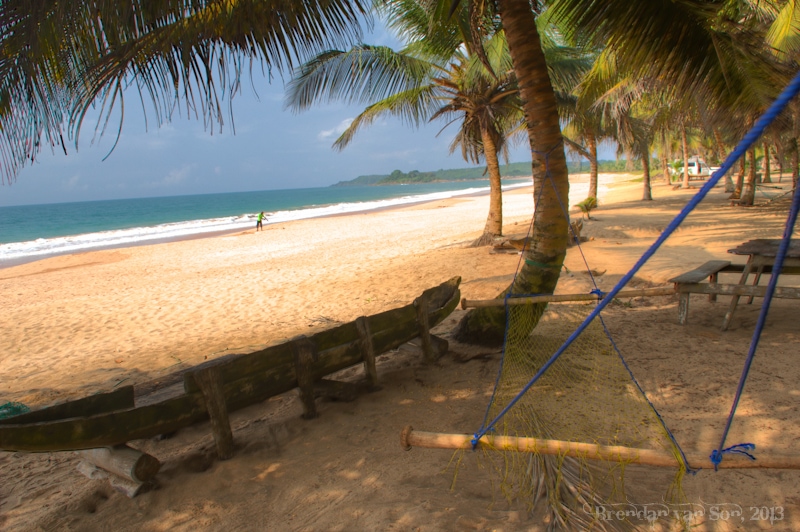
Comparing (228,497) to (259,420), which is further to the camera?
(259,420)

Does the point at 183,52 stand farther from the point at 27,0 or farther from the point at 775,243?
the point at 775,243

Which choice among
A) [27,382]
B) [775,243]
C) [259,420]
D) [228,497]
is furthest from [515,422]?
[27,382]

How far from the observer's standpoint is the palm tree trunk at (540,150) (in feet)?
12.5

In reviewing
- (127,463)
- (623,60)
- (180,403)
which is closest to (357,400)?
(180,403)

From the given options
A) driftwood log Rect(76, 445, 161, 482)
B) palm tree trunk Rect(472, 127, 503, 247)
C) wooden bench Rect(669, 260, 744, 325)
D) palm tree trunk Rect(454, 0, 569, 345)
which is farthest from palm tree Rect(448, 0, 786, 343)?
palm tree trunk Rect(472, 127, 503, 247)

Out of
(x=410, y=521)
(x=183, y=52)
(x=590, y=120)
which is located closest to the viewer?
(x=410, y=521)

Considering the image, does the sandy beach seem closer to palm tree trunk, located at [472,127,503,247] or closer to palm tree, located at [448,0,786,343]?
palm tree, located at [448,0,786,343]

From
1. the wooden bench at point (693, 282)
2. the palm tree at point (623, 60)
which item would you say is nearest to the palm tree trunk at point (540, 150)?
the palm tree at point (623, 60)

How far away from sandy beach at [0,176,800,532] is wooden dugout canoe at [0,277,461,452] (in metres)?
0.37

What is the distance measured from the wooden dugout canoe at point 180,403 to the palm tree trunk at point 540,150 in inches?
53.7

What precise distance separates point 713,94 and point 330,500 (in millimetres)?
5347

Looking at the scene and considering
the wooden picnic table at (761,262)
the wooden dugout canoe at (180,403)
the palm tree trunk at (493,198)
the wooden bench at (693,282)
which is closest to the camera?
the wooden dugout canoe at (180,403)

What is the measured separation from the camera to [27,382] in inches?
199

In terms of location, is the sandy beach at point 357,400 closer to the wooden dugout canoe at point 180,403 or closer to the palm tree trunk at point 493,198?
the wooden dugout canoe at point 180,403
